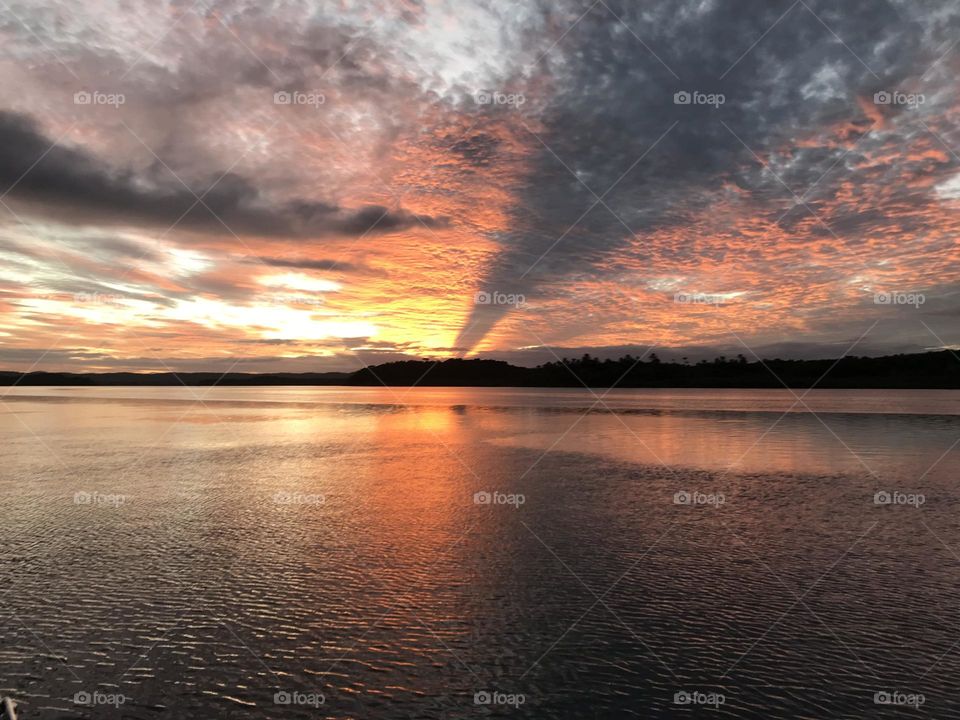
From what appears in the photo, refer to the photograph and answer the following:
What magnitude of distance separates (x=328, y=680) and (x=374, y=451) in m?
41.8

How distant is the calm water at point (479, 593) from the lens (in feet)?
44.2

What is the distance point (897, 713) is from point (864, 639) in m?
3.25

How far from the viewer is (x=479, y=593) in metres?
19.0

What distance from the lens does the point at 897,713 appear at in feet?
41.9

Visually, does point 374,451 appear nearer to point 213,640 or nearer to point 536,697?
point 213,640

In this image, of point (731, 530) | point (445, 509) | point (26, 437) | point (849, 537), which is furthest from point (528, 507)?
point (26, 437)

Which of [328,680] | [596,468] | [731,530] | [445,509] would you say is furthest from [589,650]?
[596,468]

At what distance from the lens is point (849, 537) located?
25.6 meters

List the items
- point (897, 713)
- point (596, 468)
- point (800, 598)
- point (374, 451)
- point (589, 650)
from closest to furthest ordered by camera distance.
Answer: point (897, 713) → point (589, 650) → point (800, 598) → point (596, 468) → point (374, 451)

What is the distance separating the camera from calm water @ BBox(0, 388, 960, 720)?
13477 millimetres

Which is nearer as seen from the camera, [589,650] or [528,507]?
[589,650]

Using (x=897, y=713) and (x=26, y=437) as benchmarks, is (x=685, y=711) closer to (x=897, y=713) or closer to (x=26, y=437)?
(x=897, y=713)

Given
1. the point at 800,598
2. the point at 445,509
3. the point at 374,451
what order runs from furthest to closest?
the point at 374,451 < the point at 445,509 < the point at 800,598

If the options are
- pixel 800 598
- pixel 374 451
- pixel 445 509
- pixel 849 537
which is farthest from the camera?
pixel 374 451
